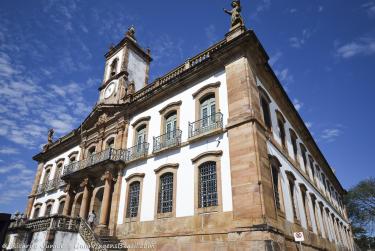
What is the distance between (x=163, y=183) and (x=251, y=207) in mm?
5295

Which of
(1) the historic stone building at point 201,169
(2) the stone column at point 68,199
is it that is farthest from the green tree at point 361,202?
(2) the stone column at point 68,199

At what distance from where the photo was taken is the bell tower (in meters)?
21.6

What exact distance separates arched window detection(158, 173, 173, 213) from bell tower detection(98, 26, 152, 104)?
906 centimetres

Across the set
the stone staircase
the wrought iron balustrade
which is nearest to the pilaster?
the wrought iron balustrade

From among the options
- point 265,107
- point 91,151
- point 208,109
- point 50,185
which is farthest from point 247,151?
A: point 50,185

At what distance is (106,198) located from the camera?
1556 centimetres

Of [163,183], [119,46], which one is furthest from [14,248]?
[119,46]

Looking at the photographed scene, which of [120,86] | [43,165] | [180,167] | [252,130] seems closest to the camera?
[252,130]

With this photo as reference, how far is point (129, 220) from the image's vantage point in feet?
47.2

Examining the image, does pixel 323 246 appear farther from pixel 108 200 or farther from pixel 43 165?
pixel 43 165

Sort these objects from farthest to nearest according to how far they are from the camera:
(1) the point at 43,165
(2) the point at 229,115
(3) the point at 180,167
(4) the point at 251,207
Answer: (1) the point at 43,165, (3) the point at 180,167, (2) the point at 229,115, (4) the point at 251,207

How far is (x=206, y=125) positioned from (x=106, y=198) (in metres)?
7.28

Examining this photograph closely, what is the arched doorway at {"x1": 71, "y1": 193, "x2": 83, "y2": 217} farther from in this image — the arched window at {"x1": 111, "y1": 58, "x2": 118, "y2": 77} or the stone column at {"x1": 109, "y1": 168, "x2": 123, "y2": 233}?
the arched window at {"x1": 111, "y1": 58, "x2": 118, "y2": 77}

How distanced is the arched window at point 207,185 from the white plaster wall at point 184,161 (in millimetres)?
433
